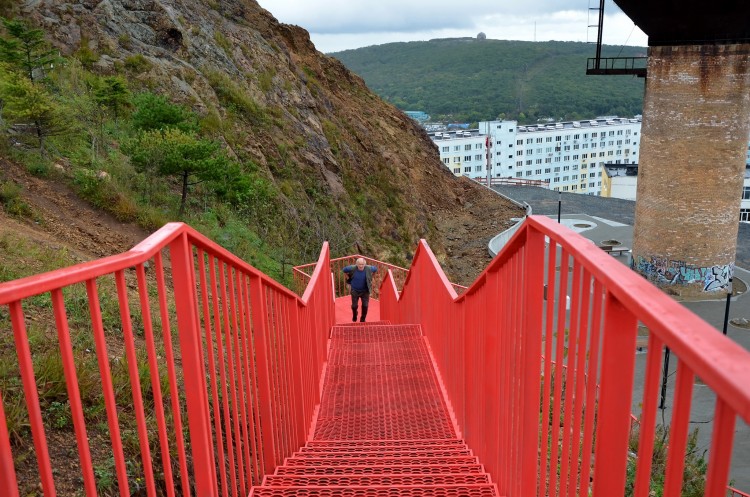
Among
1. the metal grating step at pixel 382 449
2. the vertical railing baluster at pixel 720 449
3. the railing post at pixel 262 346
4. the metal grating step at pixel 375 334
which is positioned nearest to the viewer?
the vertical railing baluster at pixel 720 449

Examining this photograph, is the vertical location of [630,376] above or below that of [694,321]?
below

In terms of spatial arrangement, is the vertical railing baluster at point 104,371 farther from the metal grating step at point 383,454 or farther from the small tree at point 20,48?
the small tree at point 20,48

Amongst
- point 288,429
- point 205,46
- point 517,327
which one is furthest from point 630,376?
point 205,46

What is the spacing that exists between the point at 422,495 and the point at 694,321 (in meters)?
2.47

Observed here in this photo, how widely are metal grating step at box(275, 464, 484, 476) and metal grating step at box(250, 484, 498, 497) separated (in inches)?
15.0

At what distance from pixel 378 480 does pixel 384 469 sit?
1.04 feet

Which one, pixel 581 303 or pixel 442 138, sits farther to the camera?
pixel 442 138

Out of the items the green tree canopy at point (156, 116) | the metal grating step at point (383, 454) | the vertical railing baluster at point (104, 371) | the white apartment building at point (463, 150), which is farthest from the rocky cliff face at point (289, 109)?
the white apartment building at point (463, 150)

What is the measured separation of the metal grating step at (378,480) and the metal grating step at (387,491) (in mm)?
132

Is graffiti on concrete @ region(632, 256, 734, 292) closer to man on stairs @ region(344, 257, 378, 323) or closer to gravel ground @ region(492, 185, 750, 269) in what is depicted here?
gravel ground @ region(492, 185, 750, 269)

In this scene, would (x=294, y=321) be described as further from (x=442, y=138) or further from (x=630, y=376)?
(x=442, y=138)

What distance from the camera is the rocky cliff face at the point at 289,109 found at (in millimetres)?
17875

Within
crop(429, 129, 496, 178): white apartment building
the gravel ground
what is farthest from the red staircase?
crop(429, 129, 496, 178): white apartment building

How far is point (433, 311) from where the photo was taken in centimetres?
664
